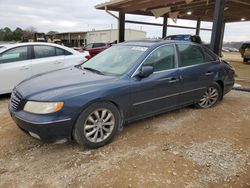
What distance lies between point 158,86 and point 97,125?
1262 mm

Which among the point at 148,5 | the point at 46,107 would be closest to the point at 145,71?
the point at 46,107

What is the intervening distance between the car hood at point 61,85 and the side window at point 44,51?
106 inches

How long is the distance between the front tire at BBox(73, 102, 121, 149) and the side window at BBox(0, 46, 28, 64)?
12.1 ft

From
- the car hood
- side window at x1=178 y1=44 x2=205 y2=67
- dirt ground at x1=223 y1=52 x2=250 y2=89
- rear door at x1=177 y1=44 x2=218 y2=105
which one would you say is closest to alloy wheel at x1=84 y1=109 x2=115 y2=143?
the car hood

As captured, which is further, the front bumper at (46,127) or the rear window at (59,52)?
the rear window at (59,52)

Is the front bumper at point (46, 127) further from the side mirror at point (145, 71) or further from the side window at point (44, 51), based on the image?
the side window at point (44, 51)

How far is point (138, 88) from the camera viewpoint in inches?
142

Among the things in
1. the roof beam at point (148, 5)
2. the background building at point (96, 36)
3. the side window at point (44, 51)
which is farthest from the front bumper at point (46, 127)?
the background building at point (96, 36)

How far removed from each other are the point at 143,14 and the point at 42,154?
13.2 meters

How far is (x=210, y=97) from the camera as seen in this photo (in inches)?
200

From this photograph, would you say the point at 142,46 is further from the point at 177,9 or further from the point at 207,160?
the point at 177,9

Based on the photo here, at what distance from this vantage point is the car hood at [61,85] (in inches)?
117

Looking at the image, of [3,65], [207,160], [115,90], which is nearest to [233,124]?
[207,160]

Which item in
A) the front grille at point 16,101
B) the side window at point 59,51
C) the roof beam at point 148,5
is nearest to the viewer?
the front grille at point 16,101
